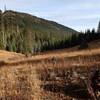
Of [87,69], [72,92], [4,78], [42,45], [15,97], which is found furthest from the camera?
[42,45]

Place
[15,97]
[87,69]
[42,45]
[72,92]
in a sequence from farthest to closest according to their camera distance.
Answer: [42,45] < [87,69] < [72,92] < [15,97]

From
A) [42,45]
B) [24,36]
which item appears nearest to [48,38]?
[42,45]

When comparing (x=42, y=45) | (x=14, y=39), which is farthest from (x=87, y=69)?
(x=42, y=45)

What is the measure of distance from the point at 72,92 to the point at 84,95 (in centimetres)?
35

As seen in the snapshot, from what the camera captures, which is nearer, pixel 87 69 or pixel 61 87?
pixel 61 87

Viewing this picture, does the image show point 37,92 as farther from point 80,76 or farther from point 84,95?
point 80,76

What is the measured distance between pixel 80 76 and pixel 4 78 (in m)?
1.84

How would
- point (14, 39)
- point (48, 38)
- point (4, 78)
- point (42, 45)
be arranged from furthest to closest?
point (48, 38) < point (42, 45) < point (14, 39) < point (4, 78)

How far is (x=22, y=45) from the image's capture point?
13412 cm

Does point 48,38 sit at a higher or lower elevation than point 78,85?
higher

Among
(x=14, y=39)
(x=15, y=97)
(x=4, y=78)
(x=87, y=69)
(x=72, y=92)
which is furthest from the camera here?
(x=14, y=39)

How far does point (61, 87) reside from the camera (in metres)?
8.98

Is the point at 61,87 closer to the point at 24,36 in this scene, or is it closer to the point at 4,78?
the point at 4,78

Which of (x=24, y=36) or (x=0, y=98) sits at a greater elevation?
(x=24, y=36)
